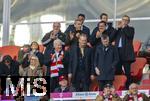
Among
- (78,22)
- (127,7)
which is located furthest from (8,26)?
(78,22)

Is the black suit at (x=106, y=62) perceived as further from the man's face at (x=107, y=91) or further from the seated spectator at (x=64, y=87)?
the man's face at (x=107, y=91)

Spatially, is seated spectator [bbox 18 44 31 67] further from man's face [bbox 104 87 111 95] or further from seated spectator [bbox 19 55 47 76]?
man's face [bbox 104 87 111 95]

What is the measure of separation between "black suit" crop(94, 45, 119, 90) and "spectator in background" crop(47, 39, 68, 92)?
738 millimetres

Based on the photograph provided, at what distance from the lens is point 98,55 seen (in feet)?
43.2

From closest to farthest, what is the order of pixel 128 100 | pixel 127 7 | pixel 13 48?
pixel 128 100 < pixel 13 48 < pixel 127 7

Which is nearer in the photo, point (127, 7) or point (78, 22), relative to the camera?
point (78, 22)

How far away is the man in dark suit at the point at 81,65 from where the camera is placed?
13.2 m

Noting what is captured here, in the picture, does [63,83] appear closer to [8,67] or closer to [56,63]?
[56,63]

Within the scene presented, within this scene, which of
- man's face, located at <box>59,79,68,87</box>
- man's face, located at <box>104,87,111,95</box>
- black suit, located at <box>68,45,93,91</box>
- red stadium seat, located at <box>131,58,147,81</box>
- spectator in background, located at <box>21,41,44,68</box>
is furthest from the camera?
red stadium seat, located at <box>131,58,147,81</box>

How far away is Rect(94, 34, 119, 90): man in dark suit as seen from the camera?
1303 cm

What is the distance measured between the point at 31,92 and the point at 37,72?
43.6 inches

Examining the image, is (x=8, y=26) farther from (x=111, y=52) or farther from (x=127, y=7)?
(x=111, y=52)

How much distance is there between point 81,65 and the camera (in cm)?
1323

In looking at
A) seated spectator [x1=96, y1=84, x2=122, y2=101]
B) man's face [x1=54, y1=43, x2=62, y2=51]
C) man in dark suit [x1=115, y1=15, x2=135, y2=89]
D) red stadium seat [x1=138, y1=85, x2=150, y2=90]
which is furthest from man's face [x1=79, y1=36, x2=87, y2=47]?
red stadium seat [x1=138, y1=85, x2=150, y2=90]
